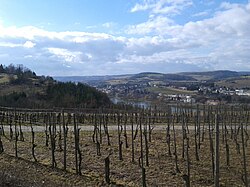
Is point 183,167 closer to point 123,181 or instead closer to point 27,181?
point 123,181

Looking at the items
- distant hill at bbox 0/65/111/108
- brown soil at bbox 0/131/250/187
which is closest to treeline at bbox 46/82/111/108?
distant hill at bbox 0/65/111/108

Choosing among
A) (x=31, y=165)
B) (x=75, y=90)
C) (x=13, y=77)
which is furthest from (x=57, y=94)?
(x=31, y=165)

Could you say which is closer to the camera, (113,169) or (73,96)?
(113,169)

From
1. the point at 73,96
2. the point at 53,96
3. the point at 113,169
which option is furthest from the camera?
the point at 53,96

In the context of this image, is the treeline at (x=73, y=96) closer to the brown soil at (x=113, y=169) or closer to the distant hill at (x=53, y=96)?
the distant hill at (x=53, y=96)

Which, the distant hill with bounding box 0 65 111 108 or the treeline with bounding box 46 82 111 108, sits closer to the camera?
the distant hill with bounding box 0 65 111 108

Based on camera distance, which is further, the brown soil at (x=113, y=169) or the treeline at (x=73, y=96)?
the treeline at (x=73, y=96)

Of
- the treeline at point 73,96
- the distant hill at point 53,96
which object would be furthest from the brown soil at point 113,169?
the treeline at point 73,96

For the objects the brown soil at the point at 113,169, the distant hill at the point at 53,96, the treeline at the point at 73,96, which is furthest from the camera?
the treeline at the point at 73,96

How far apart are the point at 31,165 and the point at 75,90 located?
173ft

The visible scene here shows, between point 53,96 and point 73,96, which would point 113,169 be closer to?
point 73,96

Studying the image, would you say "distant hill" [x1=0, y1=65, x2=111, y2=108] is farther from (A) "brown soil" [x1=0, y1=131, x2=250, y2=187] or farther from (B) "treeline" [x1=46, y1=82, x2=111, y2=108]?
(A) "brown soil" [x1=0, y1=131, x2=250, y2=187]

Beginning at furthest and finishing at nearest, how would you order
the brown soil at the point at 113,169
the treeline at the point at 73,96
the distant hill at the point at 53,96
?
the treeline at the point at 73,96 < the distant hill at the point at 53,96 < the brown soil at the point at 113,169

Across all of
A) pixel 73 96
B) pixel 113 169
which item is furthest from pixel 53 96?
pixel 113 169
